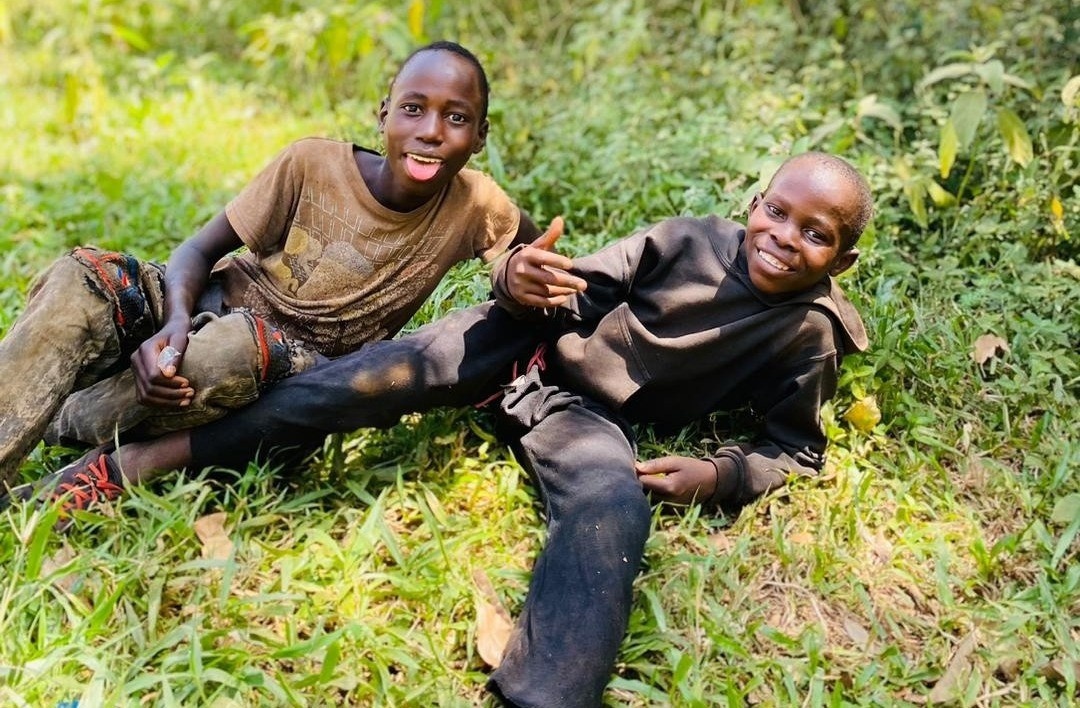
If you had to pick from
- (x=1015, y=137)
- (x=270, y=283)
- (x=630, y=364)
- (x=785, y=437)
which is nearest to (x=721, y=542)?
(x=785, y=437)

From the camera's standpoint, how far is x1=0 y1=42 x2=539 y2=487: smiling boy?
7.94 feet

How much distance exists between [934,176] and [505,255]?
1.86 metres

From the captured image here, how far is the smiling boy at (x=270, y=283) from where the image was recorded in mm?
2420

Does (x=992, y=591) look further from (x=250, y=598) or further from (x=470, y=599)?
(x=250, y=598)

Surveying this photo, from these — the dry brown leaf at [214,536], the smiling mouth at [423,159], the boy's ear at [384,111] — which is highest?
the boy's ear at [384,111]

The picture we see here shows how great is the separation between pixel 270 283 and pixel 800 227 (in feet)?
4.53

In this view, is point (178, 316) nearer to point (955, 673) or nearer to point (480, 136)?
point (480, 136)

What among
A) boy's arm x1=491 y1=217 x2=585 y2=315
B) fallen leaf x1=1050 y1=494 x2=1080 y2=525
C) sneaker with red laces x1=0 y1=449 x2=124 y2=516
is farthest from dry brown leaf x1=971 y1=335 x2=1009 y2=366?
sneaker with red laces x1=0 y1=449 x2=124 y2=516

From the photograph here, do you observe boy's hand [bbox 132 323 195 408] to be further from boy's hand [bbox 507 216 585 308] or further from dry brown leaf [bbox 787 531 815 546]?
dry brown leaf [bbox 787 531 815 546]

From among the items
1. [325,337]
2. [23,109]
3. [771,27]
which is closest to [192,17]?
[23,109]

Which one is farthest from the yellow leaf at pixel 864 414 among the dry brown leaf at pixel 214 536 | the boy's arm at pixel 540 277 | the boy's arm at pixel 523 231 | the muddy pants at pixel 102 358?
the dry brown leaf at pixel 214 536

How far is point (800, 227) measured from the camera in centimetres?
254

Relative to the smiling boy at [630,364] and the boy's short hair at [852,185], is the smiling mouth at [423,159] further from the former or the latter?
the boy's short hair at [852,185]

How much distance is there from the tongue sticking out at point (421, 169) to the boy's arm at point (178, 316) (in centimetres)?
50
